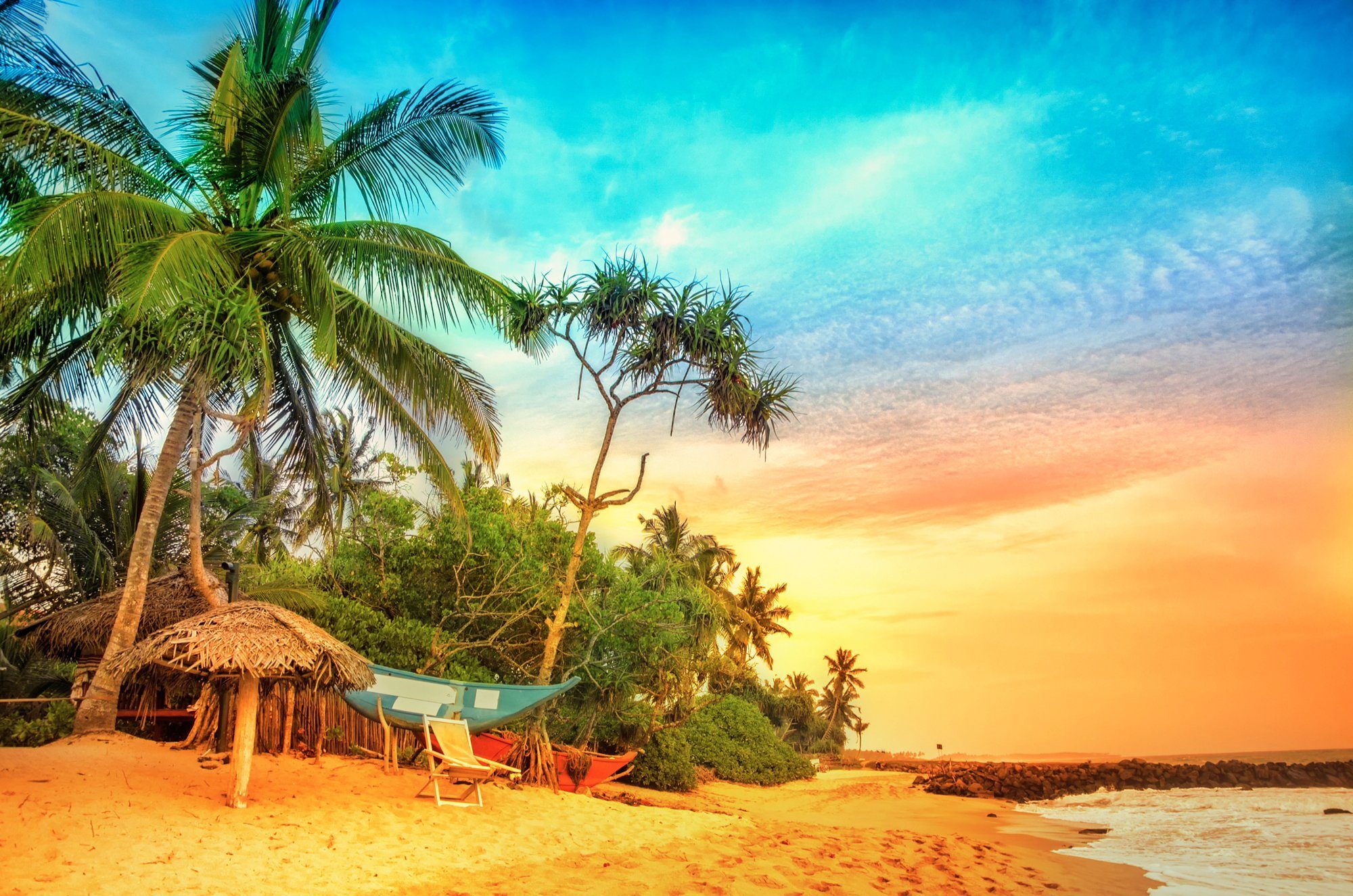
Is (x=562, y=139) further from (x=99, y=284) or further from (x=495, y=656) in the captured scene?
(x=495, y=656)

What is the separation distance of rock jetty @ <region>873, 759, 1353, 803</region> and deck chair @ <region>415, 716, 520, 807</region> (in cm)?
1413

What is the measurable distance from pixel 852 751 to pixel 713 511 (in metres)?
29.5

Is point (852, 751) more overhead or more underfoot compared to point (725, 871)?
more underfoot

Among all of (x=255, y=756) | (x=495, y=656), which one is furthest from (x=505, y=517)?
(x=255, y=756)

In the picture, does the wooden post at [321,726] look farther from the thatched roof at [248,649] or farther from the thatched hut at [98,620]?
the thatched roof at [248,649]

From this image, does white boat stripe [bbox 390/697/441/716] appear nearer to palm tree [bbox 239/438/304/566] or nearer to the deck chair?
the deck chair

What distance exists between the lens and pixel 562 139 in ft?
32.8

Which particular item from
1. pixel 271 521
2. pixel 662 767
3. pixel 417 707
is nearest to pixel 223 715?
pixel 417 707

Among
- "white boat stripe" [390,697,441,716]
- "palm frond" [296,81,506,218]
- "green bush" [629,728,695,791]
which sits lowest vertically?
"green bush" [629,728,695,791]

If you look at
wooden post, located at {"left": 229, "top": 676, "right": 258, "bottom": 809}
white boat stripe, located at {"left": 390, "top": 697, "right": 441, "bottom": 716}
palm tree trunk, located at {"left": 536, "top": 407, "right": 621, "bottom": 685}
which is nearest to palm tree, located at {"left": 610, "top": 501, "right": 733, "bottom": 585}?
palm tree trunk, located at {"left": 536, "top": 407, "right": 621, "bottom": 685}

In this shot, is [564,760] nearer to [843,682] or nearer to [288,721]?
[288,721]

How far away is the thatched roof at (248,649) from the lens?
18.1ft

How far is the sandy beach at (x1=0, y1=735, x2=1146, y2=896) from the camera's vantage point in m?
4.37

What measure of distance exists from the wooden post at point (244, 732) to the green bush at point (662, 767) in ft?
21.7
